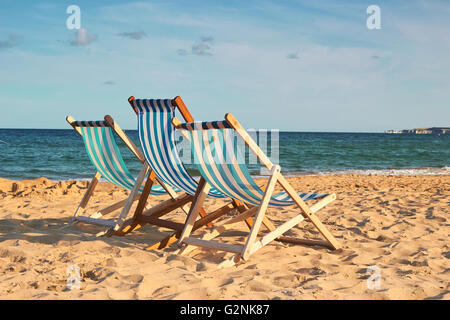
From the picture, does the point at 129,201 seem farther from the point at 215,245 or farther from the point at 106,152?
the point at 215,245

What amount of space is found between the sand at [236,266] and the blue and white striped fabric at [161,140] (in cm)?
61

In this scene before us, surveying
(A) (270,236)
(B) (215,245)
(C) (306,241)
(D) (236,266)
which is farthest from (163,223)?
(C) (306,241)

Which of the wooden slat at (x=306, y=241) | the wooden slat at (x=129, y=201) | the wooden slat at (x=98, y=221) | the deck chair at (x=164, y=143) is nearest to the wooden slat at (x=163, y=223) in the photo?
the deck chair at (x=164, y=143)

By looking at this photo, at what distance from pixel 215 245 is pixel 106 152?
148cm

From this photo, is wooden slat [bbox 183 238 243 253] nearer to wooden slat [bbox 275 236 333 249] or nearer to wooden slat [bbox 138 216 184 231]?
wooden slat [bbox 138 216 184 231]

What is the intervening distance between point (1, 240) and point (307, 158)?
1734 cm

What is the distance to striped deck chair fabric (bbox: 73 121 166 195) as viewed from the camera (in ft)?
13.8

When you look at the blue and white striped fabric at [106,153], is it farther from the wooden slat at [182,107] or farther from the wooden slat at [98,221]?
the wooden slat at [182,107]

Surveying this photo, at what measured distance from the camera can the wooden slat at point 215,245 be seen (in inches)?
133

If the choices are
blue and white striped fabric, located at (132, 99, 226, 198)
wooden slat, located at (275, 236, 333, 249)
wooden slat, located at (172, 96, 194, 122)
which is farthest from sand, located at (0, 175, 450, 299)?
wooden slat, located at (172, 96, 194, 122)

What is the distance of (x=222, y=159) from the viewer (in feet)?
10.9

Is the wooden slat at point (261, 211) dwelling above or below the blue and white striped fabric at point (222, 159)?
below
